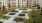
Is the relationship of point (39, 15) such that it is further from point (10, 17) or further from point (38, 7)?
point (10, 17)

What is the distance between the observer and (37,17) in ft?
3.39

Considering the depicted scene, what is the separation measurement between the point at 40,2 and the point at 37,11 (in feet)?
0.48

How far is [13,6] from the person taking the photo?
1.23 meters

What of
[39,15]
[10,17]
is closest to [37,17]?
[39,15]

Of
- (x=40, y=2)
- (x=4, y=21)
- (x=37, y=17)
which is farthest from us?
(x=40, y=2)

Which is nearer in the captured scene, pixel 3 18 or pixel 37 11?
pixel 3 18

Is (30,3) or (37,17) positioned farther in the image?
(30,3)

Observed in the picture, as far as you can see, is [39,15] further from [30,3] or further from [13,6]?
[13,6]

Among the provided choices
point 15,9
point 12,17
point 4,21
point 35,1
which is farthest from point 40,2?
point 4,21

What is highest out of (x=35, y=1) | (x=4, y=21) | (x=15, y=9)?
(x=35, y=1)

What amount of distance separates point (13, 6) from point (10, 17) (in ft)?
0.93

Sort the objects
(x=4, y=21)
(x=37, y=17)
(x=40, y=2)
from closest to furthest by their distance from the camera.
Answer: (x=4, y=21) → (x=37, y=17) → (x=40, y=2)

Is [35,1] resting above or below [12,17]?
→ above

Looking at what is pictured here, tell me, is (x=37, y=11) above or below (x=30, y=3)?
below
